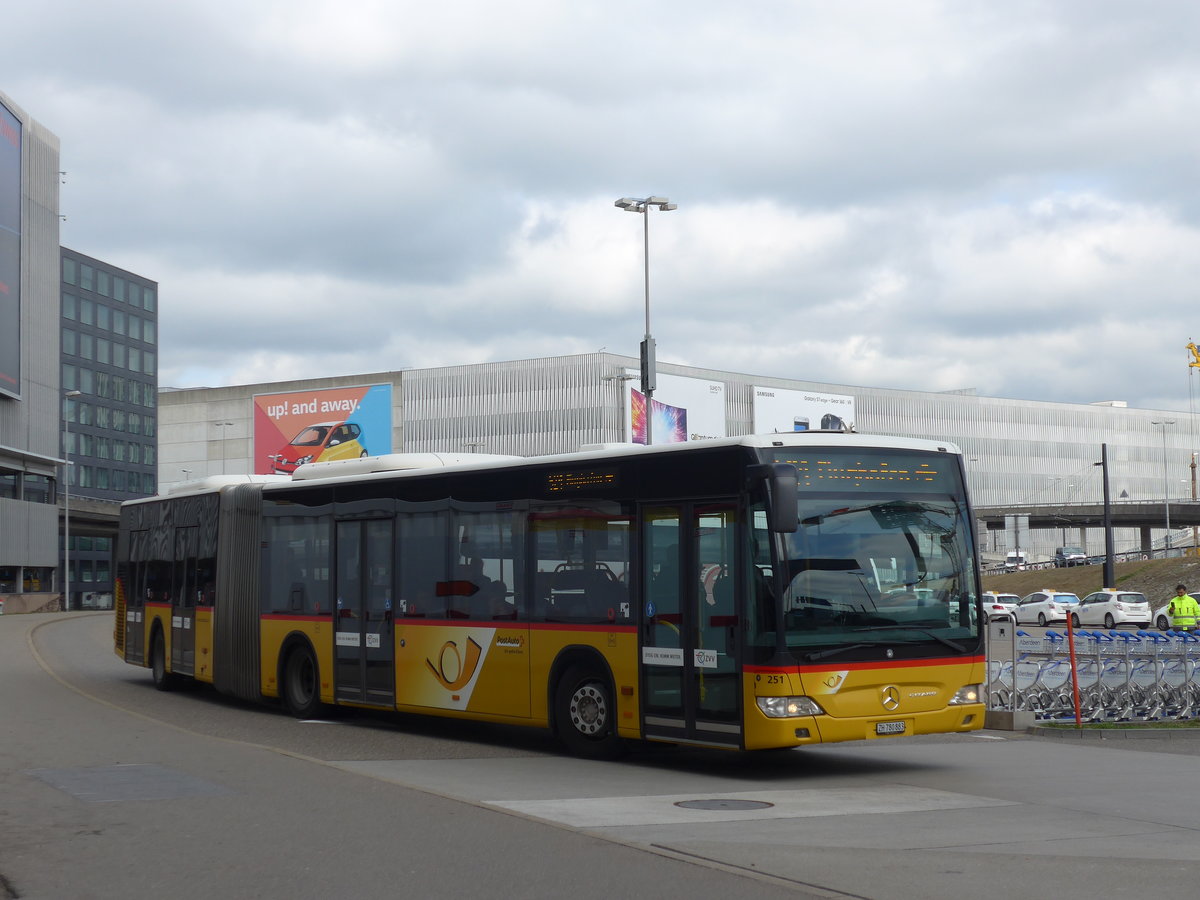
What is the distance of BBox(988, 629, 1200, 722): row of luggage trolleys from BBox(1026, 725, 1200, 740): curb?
0.48 metres

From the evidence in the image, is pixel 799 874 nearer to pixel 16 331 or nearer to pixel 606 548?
pixel 606 548

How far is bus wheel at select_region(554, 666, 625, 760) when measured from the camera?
1402cm

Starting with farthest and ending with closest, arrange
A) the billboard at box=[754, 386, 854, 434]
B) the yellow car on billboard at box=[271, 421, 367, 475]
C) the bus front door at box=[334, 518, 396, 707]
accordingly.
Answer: the yellow car on billboard at box=[271, 421, 367, 475] < the billboard at box=[754, 386, 854, 434] < the bus front door at box=[334, 518, 396, 707]

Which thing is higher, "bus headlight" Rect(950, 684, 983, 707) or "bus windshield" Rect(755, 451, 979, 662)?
"bus windshield" Rect(755, 451, 979, 662)

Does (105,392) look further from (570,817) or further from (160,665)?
(570,817)

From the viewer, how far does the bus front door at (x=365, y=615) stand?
17.2 metres

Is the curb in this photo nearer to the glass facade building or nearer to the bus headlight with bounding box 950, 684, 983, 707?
the bus headlight with bounding box 950, 684, 983, 707

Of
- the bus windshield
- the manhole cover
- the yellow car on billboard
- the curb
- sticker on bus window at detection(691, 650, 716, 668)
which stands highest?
the yellow car on billboard

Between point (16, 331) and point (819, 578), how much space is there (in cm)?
7349

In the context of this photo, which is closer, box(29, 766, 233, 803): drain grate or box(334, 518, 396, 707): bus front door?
box(29, 766, 233, 803): drain grate

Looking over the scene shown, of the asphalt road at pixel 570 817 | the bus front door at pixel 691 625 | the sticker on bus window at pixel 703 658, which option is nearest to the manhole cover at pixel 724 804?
the asphalt road at pixel 570 817

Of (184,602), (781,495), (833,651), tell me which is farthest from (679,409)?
(781,495)

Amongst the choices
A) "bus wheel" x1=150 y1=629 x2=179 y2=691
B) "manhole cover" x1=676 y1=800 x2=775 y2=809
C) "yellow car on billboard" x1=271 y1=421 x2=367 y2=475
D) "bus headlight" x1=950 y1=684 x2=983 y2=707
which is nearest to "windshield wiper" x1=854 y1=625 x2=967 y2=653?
"bus headlight" x1=950 y1=684 x2=983 y2=707

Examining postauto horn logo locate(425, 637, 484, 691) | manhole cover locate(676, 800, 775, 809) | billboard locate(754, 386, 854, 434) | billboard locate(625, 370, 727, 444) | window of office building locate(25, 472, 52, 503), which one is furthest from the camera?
billboard locate(754, 386, 854, 434)
